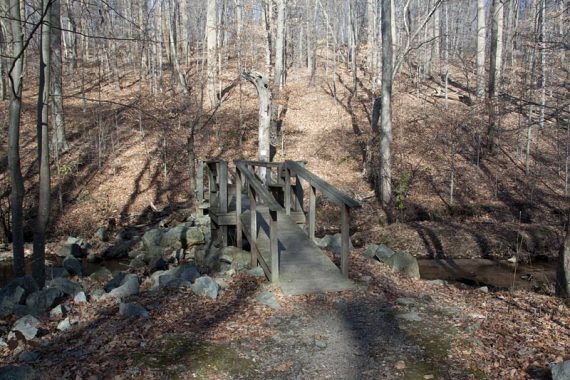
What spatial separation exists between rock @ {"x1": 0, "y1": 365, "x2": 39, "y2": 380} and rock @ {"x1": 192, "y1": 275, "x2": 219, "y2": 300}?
2.56 m

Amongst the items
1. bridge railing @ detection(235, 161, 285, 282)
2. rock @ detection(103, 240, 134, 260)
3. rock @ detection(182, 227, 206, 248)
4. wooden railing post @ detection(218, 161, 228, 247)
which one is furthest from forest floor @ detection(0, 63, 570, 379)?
rock @ detection(182, 227, 206, 248)

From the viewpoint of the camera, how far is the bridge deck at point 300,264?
21.0ft

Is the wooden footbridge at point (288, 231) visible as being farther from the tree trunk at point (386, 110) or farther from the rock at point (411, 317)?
the tree trunk at point (386, 110)

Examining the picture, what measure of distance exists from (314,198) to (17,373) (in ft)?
17.4

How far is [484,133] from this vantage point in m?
21.1

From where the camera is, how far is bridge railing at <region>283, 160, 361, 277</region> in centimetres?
646

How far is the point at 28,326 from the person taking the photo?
17.2ft

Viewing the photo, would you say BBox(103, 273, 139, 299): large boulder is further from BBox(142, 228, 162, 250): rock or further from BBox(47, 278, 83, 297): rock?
BBox(142, 228, 162, 250): rock

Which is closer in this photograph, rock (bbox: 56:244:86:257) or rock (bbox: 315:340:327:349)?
rock (bbox: 315:340:327:349)

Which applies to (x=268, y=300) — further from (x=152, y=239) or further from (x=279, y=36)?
(x=279, y=36)

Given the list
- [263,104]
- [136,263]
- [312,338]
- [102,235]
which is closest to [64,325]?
[312,338]

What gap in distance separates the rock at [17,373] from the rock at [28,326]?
3.98ft

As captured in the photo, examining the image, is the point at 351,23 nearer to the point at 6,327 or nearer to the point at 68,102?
the point at 68,102

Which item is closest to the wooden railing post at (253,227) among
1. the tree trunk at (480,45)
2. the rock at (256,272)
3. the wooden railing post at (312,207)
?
the rock at (256,272)
